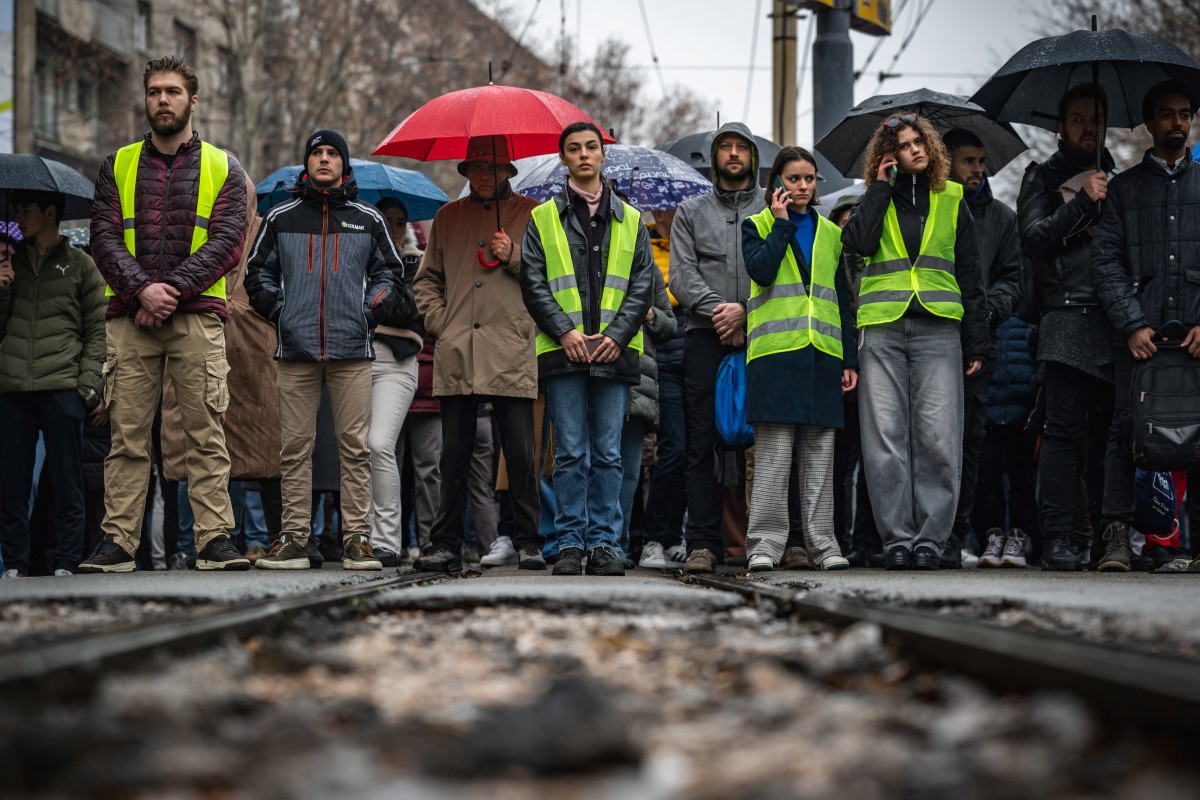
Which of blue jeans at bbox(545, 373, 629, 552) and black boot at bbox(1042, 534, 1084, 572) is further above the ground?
blue jeans at bbox(545, 373, 629, 552)

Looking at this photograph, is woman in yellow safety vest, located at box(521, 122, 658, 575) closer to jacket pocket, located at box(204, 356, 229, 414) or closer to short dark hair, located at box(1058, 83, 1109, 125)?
jacket pocket, located at box(204, 356, 229, 414)

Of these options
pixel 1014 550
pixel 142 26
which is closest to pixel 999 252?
pixel 1014 550

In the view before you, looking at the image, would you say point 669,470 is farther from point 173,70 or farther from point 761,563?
point 173,70

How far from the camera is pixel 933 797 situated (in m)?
2.04

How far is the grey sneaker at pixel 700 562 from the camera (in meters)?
8.69

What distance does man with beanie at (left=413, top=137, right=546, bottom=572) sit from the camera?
8805 mm

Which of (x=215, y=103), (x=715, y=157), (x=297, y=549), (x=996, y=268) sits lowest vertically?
(x=297, y=549)

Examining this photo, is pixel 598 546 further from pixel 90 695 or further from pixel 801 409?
pixel 90 695

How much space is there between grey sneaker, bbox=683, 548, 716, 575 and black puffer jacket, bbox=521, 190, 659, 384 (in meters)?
1.00

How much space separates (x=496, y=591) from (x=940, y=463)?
342cm

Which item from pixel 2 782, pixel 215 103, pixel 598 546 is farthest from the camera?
pixel 215 103

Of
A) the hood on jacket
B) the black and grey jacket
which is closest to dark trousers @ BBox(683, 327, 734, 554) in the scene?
the hood on jacket

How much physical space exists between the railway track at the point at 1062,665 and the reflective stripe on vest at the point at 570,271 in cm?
436

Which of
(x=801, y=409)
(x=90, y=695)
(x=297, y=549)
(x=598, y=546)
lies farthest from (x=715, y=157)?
(x=90, y=695)
